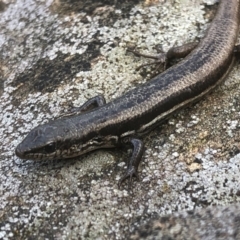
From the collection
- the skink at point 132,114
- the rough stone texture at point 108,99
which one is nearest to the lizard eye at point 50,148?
the skink at point 132,114

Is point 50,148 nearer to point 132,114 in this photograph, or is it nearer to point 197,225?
point 132,114

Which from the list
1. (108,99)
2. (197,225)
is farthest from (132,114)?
(197,225)

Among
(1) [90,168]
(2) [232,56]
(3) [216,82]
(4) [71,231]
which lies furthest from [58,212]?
(2) [232,56]

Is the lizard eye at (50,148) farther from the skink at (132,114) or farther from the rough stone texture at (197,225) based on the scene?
the rough stone texture at (197,225)

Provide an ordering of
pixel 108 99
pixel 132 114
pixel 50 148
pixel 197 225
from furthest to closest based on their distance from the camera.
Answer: pixel 108 99 < pixel 132 114 < pixel 50 148 < pixel 197 225

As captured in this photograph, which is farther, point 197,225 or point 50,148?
point 50,148

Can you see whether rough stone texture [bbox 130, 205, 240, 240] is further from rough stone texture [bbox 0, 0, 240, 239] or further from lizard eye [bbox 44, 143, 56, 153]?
lizard eye [bbox 44, 143, 56, 153]

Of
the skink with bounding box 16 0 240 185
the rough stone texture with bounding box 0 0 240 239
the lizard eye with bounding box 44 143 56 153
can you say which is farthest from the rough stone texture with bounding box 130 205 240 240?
the lizard eye with bounding box 44 143 56 153
